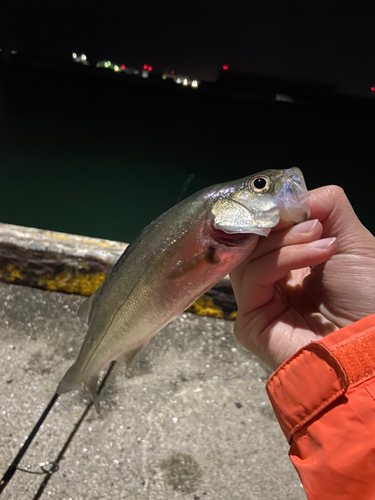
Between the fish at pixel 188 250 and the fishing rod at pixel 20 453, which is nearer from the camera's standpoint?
the fish at pixel 188 250

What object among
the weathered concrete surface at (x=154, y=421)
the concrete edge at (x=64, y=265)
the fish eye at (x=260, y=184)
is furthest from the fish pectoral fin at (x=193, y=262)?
the concrete edge at (x=64, y=265)

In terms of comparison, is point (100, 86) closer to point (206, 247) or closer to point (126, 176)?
point (126, 176)

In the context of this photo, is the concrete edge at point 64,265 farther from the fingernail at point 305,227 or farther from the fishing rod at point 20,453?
the fingernail at point 305,227

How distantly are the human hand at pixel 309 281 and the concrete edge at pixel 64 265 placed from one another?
1.29 metres

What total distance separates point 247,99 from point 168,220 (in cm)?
3994

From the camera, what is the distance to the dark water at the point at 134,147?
10086mm

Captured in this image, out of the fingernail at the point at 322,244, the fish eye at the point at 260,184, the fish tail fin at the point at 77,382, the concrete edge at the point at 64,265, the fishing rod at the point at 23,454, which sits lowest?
the fishing rod at the point at 23,454

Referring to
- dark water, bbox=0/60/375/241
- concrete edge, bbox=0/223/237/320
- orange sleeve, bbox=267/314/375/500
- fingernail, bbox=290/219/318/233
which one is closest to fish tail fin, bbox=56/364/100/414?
orange sleeve, bbox=267/314/375/500

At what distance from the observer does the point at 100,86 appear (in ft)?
115

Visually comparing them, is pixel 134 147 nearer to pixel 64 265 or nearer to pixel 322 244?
pixel 64 265

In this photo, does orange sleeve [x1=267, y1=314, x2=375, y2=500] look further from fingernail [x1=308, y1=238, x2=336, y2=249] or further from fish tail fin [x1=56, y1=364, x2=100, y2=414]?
fish tail fin [x1=56, y1=364, x2=100, y2=414]

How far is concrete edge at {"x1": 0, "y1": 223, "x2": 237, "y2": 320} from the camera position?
3.13 m

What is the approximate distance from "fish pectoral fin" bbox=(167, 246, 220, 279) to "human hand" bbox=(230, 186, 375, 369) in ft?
0.64

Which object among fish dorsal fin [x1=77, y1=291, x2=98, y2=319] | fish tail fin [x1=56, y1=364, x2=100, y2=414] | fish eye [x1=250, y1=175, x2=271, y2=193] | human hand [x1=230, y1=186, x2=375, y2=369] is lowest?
fish tail fin [x1=56, y1=364, x2=100, y2=414]
